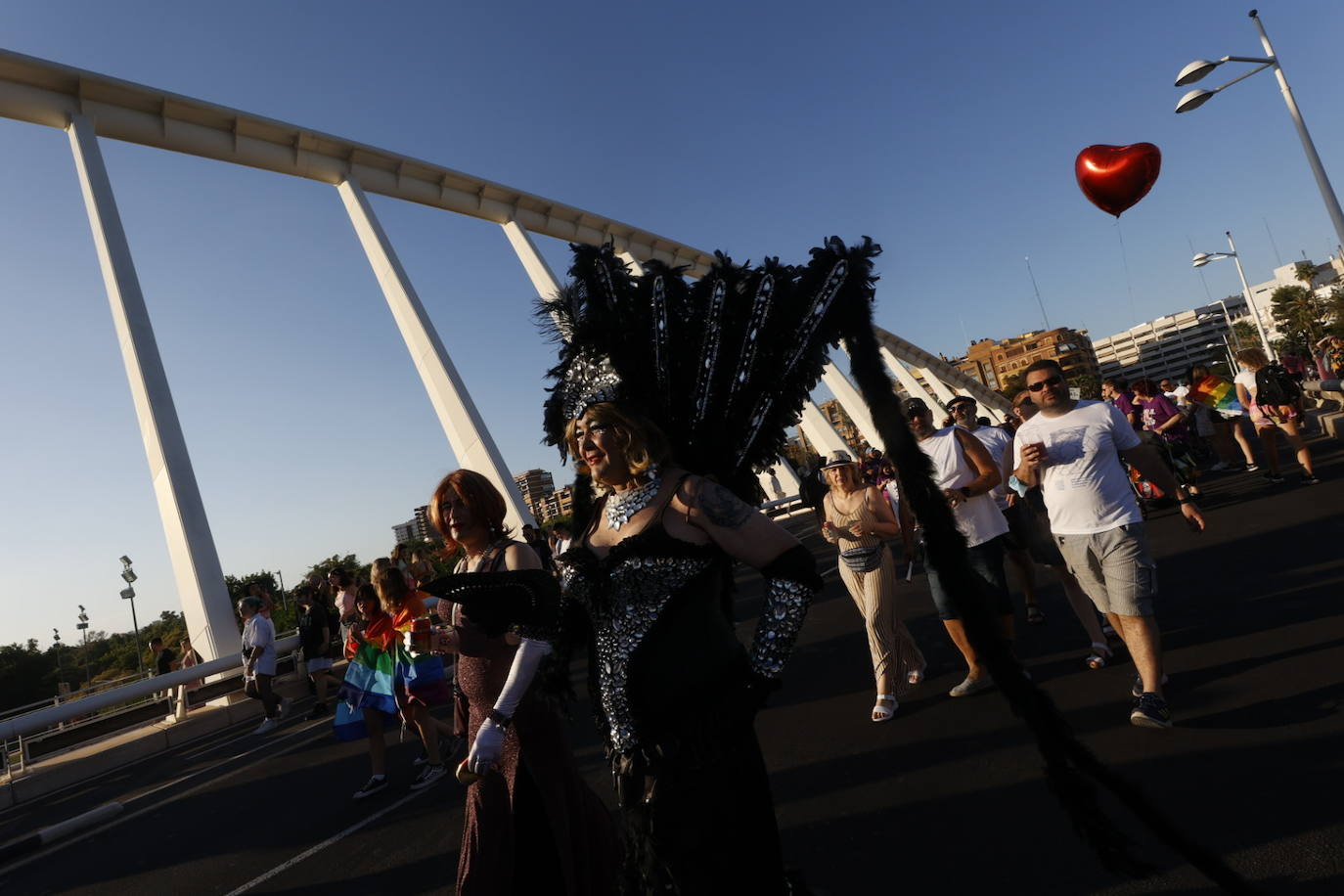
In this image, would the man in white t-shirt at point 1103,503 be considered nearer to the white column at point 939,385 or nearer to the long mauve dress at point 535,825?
the long mauve dress at point 535,825

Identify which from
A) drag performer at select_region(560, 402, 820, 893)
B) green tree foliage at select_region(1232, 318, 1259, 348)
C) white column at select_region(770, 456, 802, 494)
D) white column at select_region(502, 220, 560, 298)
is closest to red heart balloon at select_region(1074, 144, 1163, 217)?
drag performer at select_region(560, 402, 820, 893)

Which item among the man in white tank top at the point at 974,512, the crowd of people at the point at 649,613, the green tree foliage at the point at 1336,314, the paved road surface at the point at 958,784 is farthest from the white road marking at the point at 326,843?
the green tree foliage at the point at 1336,314

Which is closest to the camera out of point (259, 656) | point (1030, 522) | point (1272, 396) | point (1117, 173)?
point (1030, 522)

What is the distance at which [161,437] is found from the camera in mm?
12508

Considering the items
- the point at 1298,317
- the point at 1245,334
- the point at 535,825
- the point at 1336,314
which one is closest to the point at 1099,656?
the point at 535,825

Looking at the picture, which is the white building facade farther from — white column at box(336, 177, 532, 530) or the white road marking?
the white road marking

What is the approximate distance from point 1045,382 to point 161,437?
13932mm

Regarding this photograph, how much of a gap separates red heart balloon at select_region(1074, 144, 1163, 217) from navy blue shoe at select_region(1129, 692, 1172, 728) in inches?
199

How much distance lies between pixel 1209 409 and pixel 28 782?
17987mm

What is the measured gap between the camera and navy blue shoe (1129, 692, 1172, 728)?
3406mm

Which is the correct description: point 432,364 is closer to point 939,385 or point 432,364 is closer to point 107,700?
point 107,700

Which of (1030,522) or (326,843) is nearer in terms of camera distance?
(326,843)

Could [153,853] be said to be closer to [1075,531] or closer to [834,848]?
[834,848]

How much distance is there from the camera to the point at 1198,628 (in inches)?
186
